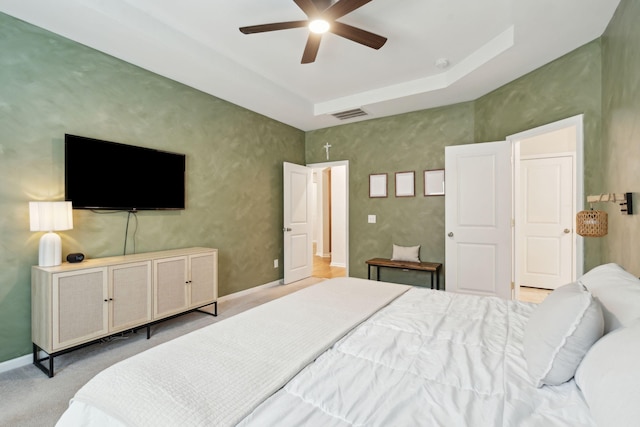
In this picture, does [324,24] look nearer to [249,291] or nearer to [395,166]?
[395,166]

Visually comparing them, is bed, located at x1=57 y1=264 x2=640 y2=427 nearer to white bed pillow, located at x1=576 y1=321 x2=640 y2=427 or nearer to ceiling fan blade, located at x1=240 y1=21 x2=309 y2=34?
white bed pillow, located at x1=576 y1=321 x2=640 y2=427

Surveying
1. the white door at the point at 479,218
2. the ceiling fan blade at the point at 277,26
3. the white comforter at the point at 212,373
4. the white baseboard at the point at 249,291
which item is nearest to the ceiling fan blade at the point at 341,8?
the ceiling fan blade at the point at 277,26

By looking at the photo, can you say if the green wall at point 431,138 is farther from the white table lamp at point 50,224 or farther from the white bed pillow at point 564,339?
the white table lamp at point 50,224

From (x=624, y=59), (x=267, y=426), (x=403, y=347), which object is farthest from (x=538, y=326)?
(x=624, y=59)

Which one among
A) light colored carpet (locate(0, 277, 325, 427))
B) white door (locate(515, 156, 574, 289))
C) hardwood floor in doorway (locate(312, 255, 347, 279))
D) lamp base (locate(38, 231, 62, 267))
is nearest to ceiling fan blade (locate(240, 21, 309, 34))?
lamp base (locate(38, 231, 62, 267))

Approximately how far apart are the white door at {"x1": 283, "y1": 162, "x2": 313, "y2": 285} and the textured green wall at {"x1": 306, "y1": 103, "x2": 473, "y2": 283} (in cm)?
60

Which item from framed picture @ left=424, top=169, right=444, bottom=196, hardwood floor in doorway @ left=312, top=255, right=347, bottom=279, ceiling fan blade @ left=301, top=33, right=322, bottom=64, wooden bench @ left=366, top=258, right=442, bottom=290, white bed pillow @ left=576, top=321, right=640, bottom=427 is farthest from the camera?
hardwood floor in doorway @ left=312, top=255, right=347, bottom=279

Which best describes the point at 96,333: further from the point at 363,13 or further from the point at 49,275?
the point at 363,13

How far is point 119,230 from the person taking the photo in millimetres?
2881

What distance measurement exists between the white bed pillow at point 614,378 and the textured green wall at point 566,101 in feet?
6.90

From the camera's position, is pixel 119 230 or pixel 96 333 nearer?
pixel 96 333

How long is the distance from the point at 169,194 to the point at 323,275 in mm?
3227

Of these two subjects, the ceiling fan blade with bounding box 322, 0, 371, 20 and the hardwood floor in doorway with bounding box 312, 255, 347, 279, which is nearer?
the ceiling fan blade with bounding box 322, 0, 371, 20

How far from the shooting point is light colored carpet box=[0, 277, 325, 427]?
1.80 meters
